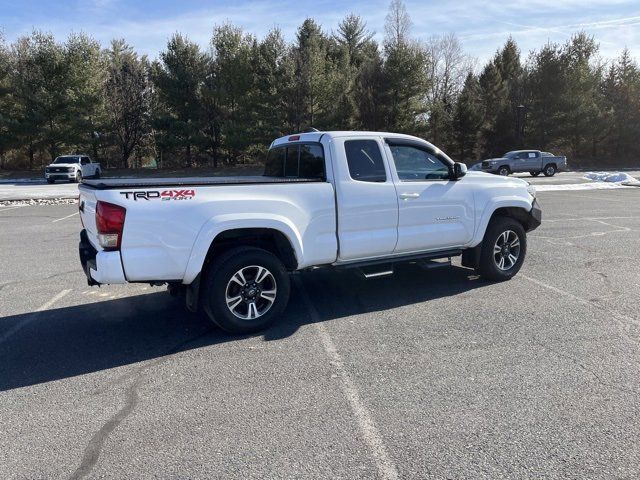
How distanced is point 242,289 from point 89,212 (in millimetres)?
1640

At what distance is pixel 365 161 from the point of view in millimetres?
5812

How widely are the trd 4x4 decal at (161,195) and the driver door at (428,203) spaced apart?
242cm

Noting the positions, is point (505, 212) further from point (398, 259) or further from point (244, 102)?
point (244, 102)

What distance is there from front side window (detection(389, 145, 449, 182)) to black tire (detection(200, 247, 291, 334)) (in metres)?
1.94

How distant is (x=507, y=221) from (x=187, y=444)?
5.19 meters

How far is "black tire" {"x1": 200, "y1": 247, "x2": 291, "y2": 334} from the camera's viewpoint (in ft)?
16.2

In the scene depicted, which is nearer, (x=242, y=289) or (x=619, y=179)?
(x=242, y=289)

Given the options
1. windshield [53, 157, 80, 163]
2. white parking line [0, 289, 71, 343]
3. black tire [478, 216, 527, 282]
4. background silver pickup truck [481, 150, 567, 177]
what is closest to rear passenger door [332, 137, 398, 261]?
black tire [478, 216, 527, 282]

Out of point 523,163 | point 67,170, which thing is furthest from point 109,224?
point 523,163

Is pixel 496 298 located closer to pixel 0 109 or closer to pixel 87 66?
pixel 87 66

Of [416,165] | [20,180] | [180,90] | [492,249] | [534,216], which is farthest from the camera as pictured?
[180,90]

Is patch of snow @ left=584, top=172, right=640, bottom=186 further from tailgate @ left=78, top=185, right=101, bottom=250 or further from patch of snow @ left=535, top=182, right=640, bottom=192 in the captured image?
tailgate @ left=78, top=185, right=101, bottom=250

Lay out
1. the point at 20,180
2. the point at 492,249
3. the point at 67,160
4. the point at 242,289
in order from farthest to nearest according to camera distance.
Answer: the point at 20,180 → the point at 67,160 → the point at 492,249 → the point at 242,289

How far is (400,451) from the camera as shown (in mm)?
3139
